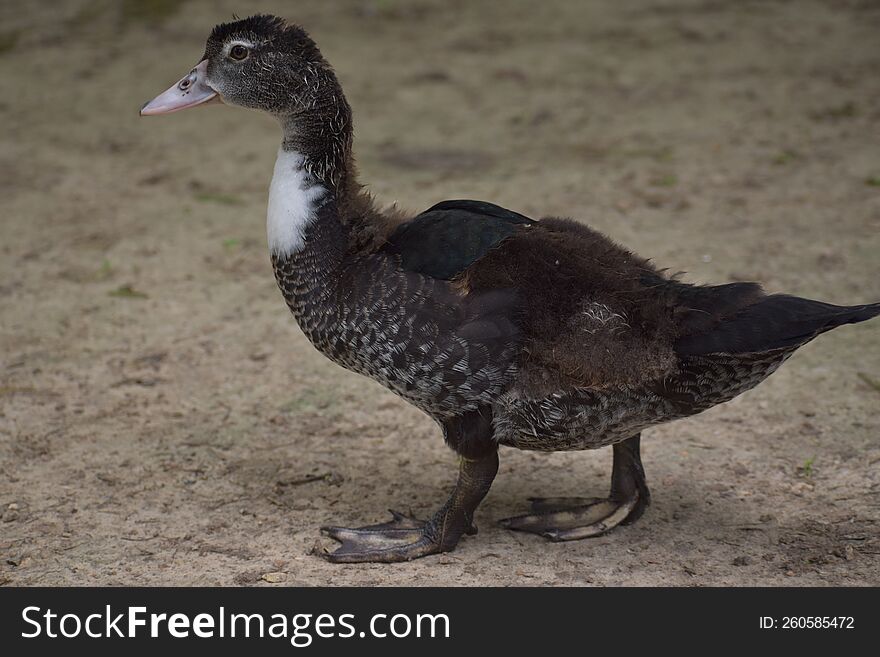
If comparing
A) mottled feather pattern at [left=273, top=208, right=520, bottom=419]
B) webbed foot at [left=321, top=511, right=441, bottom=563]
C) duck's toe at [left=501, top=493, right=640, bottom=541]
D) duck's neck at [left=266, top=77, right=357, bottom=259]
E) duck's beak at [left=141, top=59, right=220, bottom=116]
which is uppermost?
duck's beak at [left=141, top=59, right=220, bottom=116]

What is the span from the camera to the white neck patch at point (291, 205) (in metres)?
4.28

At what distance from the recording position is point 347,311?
4129 mm

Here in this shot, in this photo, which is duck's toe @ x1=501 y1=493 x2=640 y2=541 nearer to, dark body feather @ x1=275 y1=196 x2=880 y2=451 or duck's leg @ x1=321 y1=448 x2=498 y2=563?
duck's leg @ x1=321 y1=448 x2=498 y2=563

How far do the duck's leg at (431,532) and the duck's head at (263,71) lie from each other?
1.54 m

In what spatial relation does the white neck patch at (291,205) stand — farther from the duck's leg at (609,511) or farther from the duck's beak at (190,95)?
the duck's leg at (609,511)

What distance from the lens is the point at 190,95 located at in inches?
183

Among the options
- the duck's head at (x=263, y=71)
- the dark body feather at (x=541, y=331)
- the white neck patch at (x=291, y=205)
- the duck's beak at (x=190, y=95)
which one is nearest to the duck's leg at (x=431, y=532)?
the dark body feather at (x=541, y=331)

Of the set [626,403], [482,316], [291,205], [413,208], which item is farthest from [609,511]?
[413,208]

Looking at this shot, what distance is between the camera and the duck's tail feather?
3748 mm

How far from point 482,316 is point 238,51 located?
150 centimetres

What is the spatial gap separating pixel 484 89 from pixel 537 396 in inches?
235

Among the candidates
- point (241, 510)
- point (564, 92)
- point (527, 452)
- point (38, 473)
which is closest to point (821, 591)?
point (527, 452)

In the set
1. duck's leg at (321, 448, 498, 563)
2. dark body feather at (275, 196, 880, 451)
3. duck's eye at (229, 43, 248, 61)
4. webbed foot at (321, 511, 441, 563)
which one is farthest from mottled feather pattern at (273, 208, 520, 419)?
duck's eye at (229, 43, 248, 61)

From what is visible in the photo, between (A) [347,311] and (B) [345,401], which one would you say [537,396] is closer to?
(A) [347,311]
